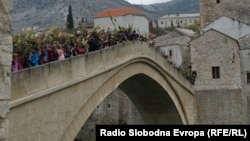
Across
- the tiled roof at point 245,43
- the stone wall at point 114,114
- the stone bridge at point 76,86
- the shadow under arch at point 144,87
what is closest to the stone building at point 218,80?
the tiled roof at point 245,43

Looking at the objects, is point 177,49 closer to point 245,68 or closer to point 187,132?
point 245,68

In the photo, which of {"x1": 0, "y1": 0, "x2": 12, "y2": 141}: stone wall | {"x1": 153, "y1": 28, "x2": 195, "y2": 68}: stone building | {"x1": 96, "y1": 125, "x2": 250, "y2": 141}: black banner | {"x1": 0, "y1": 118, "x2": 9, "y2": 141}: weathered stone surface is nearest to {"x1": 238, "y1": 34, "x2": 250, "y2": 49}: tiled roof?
{"x1": 153, "y1": 28, "x2": 195, "y2": 68}: stone building

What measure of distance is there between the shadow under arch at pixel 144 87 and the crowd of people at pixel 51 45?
6.25 feet

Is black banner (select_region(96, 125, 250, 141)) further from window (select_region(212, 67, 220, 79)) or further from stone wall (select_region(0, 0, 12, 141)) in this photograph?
window (select_region(212, 67, 220, 79))

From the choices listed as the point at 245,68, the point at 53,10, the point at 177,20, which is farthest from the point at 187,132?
the point at 53,10

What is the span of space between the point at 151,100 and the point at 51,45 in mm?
15311

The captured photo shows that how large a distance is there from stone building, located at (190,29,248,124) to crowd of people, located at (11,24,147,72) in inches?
467

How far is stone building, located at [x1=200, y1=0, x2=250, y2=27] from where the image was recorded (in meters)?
35.1

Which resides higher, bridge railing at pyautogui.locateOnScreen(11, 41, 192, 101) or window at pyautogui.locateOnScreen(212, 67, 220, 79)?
window at pyautogui.locateOnScreen(212, 67, 220, 79)

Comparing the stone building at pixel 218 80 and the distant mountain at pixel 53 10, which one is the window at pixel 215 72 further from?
the distant mountain at pixel 53 10

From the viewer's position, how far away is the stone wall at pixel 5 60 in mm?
3336

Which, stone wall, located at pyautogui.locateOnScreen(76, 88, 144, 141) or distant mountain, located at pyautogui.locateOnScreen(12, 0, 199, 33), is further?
distant mountain, located at pyautogui.locateOnScreen(12, 0, 199, 33)

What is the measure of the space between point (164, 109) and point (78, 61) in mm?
14481

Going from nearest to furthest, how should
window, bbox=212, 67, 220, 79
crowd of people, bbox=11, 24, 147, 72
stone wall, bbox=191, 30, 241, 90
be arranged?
1. crowd of people, bbox=11, 24, 147, 72
2. stone wall, bbox=191, 30, 241, 90
3. window, bbox=212, 67, 220, 79
